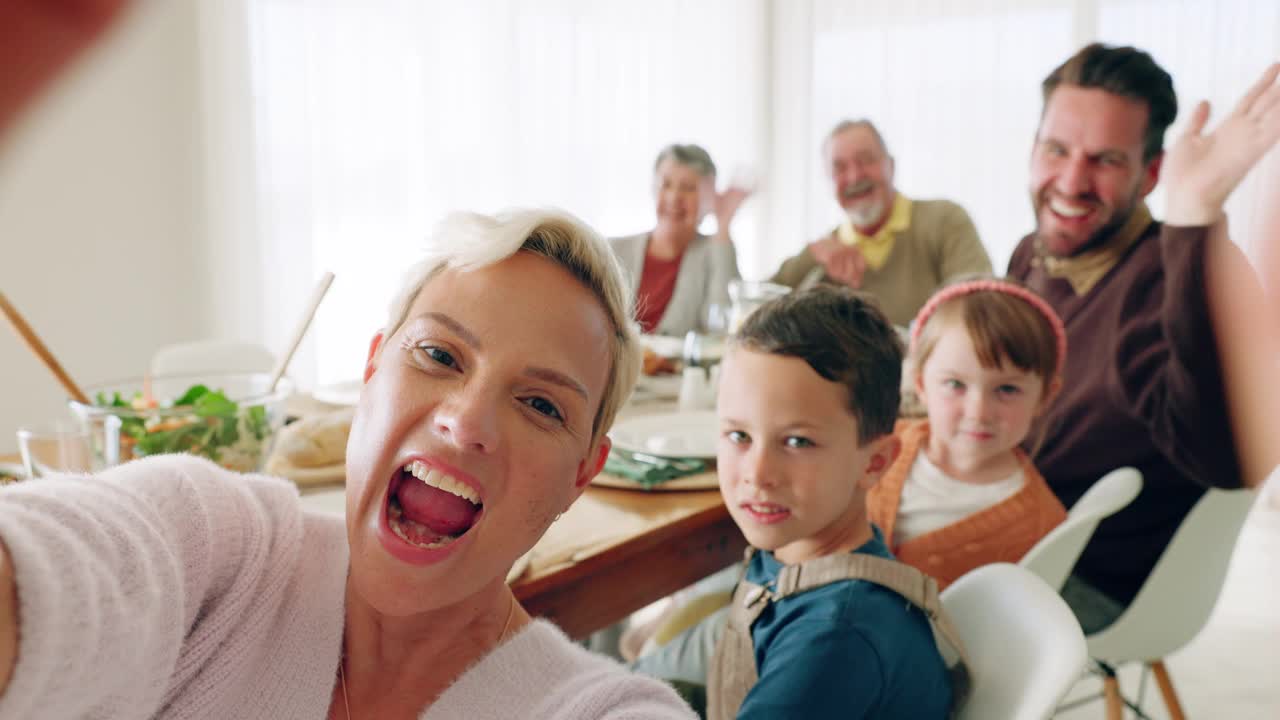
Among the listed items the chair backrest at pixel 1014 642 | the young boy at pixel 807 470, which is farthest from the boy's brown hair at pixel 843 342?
the chair backrest at pixel 1014 642

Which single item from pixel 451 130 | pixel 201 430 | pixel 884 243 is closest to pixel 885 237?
pixel 884 243

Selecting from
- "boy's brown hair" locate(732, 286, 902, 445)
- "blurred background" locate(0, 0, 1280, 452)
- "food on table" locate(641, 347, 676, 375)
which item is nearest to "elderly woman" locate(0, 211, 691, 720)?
"boy's brown hair" locate(732, 286, 902, 445)

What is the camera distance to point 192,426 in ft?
3.98

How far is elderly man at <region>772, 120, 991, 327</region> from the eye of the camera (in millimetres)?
2875

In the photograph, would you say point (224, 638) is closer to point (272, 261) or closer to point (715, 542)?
point (715, 542)

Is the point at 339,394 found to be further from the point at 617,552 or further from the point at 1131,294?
the point at 1131,294

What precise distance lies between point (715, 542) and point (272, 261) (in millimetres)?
3163

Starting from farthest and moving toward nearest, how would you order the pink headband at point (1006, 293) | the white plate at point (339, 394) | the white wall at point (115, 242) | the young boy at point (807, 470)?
the white wall at point (115, 242) < the white plate at point (339, 394) < the pink headband at point (1006, 293) < the young boy at point (807, 470)

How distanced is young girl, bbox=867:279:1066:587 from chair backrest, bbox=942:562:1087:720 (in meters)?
0.41

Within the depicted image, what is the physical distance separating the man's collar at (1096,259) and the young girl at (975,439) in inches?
16.3

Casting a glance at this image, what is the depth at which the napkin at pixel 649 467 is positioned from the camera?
4.62 ft

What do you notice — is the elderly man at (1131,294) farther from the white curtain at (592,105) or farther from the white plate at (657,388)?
the white curtain at (592,105)

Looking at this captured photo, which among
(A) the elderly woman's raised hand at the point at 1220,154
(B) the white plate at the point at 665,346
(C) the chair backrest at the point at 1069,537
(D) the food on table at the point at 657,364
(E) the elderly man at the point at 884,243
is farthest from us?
(E) the elderly man at the point at 884,243

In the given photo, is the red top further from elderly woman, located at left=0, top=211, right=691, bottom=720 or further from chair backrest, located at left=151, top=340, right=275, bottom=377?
elderly woman, located at left=0, top=211, right=691, bottom=720
